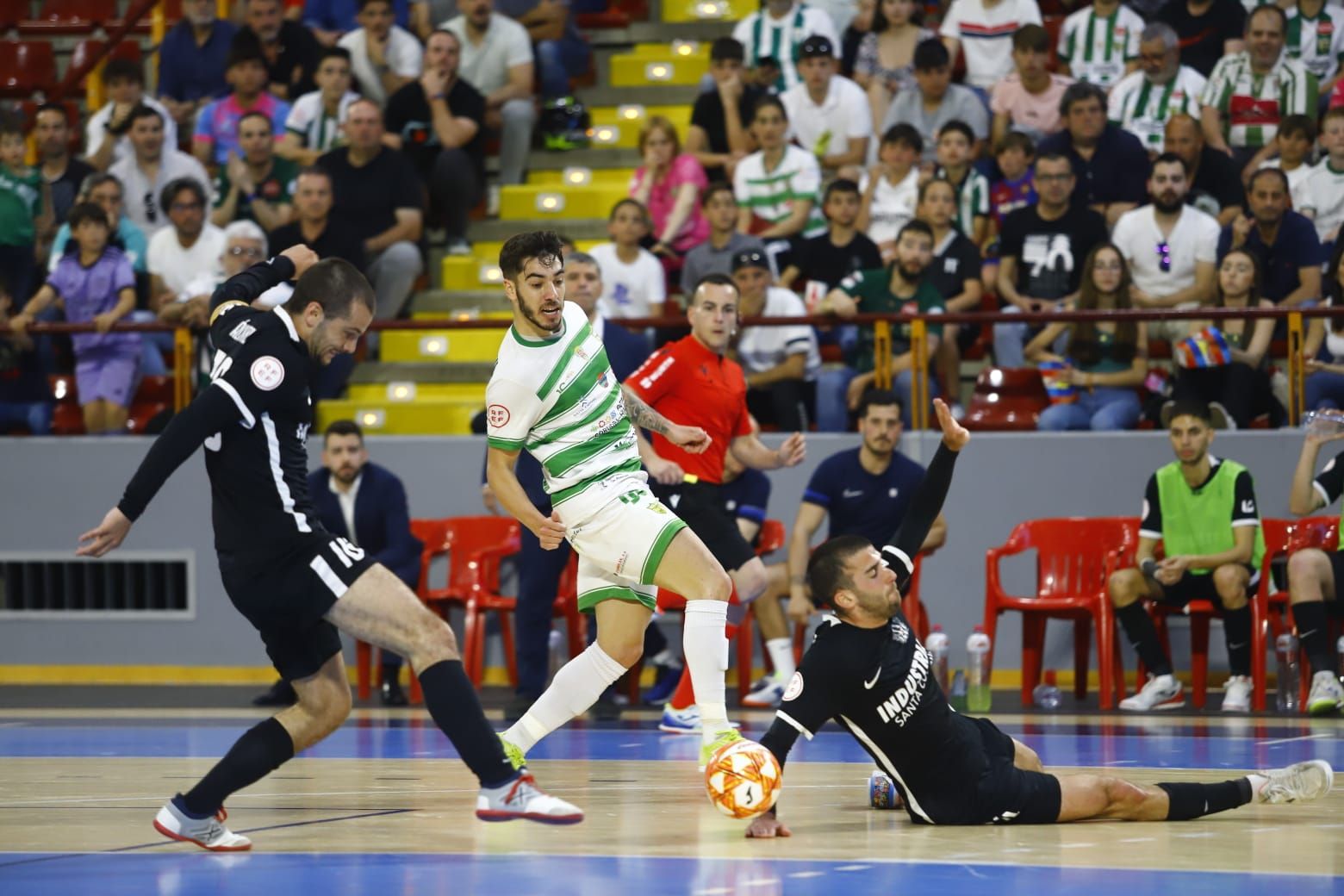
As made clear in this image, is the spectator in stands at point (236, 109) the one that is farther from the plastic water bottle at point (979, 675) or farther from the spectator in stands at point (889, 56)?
the plastic water bottle at point (979, 675)

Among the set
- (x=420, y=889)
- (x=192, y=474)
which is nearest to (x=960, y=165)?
(x=192, y=474)

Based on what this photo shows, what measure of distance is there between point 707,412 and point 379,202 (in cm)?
526

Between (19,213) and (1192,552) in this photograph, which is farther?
(19,213)

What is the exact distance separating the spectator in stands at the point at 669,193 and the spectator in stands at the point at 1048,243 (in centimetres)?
222

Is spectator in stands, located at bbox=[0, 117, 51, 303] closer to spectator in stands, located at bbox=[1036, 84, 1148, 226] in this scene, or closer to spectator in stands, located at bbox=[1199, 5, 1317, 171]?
spectator in stands, located at bbox=[1036, 84, 1148, 226]

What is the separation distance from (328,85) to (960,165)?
4975 millimetres

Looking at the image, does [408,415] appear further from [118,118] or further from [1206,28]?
[1206,28]

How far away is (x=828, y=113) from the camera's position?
14398 millimetres

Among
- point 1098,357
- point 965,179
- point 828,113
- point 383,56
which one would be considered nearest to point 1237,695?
point 1098,357

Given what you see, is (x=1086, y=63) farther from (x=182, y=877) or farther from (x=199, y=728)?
(x=182, y=877)

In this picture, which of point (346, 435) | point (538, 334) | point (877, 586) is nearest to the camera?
point (877, 586)

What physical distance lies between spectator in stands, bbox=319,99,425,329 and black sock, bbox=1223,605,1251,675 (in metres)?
6.34

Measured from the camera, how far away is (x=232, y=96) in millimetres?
15570

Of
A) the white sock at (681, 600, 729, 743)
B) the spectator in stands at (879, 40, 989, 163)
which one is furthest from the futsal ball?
the spectator in stands at (879, 40, 989, 163)
